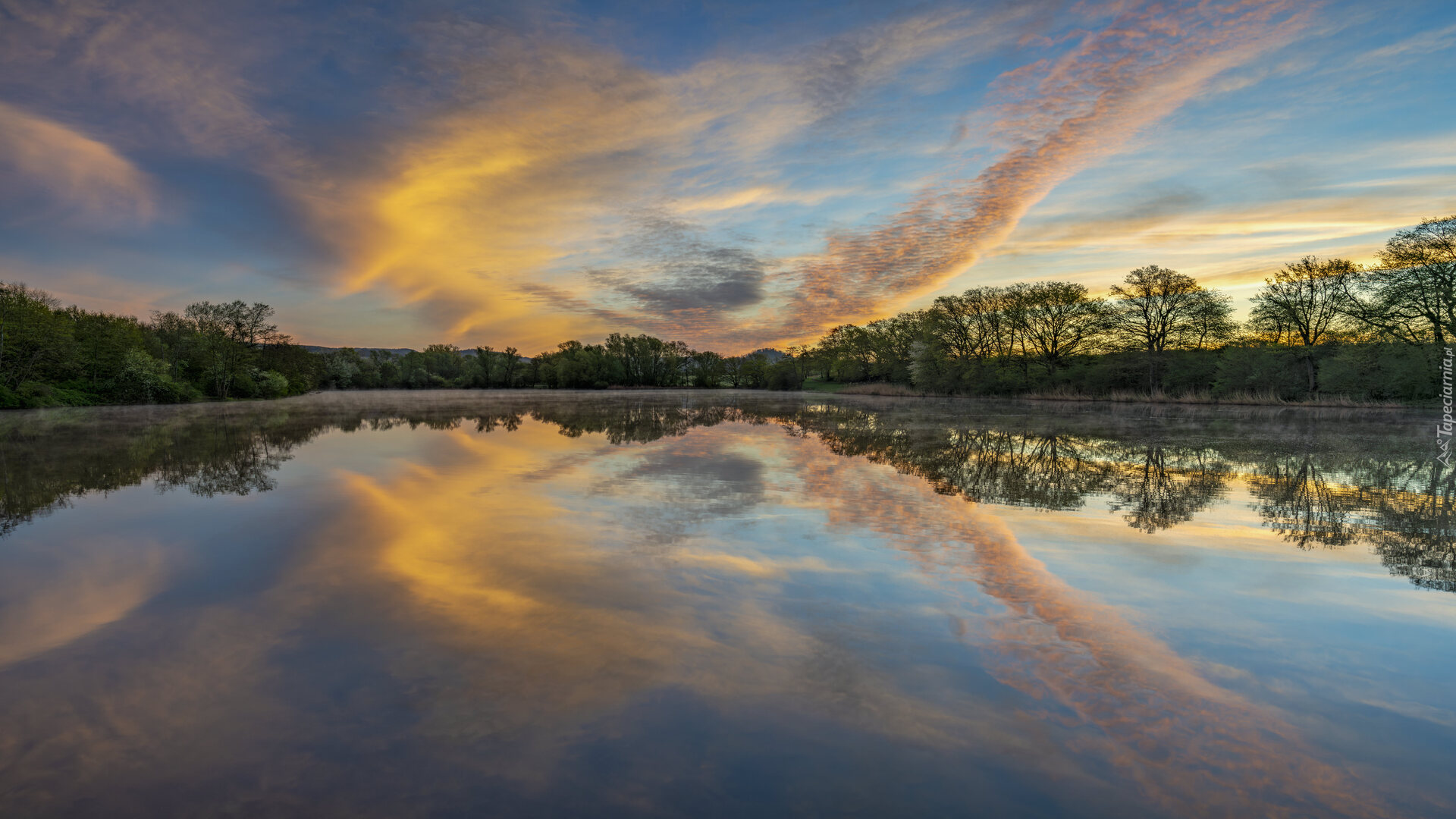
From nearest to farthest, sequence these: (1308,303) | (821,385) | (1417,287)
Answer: (1417,287), (1308,303), (821,385)

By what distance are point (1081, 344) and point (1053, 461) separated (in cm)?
5009

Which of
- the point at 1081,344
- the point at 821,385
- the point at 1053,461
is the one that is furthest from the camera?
the point at 821,385

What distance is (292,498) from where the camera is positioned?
29.1ft

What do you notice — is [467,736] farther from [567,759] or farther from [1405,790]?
[1405,790]

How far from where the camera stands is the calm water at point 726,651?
8.63ft

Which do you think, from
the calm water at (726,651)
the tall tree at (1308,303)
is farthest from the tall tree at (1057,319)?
the calm water at (726,651)

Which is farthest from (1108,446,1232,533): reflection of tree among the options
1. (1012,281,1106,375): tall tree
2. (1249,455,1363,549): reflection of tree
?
(1012,281,1106,375): tall tree

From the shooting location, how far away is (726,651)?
3.93m

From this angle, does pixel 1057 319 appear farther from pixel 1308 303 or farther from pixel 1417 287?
pixel 1417 287

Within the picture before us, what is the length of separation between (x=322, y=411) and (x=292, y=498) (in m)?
28.5

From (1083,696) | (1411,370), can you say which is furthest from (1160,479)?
(1411,370)

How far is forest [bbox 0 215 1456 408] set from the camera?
3266 centimetres

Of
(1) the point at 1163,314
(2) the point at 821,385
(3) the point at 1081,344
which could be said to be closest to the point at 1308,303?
(1) the point at 1163,314

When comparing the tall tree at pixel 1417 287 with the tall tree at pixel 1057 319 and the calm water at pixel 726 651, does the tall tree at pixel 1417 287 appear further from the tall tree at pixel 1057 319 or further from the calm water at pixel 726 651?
the calm water at pixel 726 651
